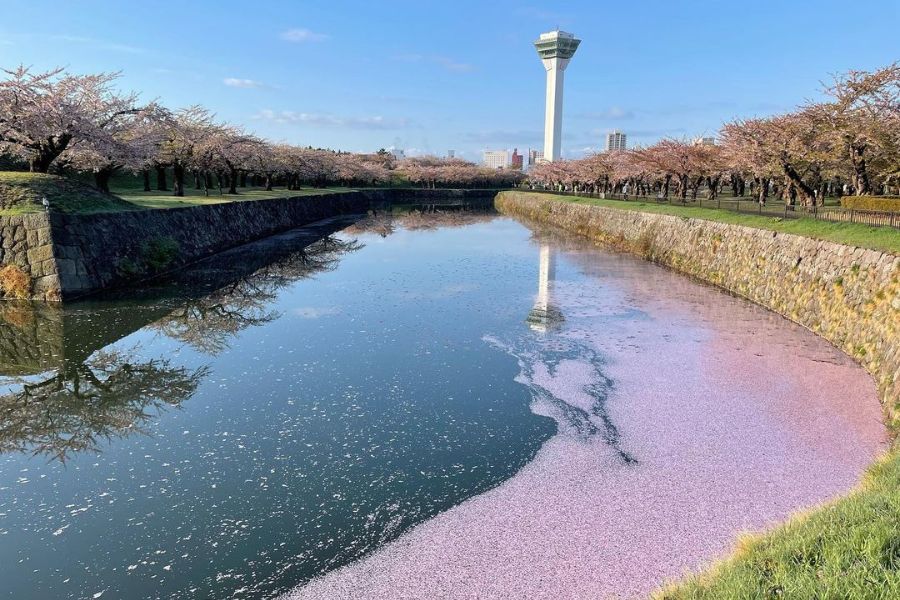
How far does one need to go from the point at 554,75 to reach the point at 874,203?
121815 mm

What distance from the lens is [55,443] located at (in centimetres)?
870

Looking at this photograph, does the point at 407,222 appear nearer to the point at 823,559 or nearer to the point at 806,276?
the point at 806,276

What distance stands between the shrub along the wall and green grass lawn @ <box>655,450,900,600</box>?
2052 cm

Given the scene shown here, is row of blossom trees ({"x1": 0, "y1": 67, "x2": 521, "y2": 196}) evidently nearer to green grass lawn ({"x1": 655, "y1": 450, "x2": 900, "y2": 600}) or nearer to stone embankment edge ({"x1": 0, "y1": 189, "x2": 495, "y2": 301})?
stone embankment edge ({"x1": 0, "y1": 189, "x2": 495, "y2": 301})

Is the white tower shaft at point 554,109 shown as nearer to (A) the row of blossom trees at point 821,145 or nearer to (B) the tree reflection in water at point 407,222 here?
(B) the tree reflection in water at point 407,222

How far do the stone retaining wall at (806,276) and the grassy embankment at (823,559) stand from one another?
5.09m

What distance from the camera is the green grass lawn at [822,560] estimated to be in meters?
3.66

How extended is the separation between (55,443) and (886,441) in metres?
12.7

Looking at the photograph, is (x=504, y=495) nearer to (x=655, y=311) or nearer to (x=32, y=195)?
(x=655, y=311)

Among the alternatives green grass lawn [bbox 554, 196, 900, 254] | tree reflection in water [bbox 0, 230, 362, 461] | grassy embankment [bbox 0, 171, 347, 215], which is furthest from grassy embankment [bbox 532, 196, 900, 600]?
grassy embankment [bbox 0, 171, 347, 215]

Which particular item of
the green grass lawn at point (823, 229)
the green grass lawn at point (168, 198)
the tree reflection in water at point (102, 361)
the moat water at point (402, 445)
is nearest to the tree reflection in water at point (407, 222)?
the green grass lawn at point (168, 198)

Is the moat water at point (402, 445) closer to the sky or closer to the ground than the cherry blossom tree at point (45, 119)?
closer to the ground

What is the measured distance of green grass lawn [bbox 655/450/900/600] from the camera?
3.66 meters

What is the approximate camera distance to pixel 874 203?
2209cm
